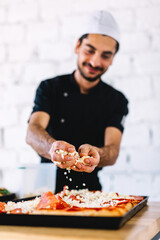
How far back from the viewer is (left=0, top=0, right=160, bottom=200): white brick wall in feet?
7.08

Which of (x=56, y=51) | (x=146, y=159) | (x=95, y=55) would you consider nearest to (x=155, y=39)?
(x=95, y=55)

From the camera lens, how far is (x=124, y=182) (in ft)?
7.11

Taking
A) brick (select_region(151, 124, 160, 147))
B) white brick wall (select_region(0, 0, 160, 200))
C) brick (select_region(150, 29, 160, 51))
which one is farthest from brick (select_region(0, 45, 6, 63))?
brick (select_region(151, 124, 160, 147))

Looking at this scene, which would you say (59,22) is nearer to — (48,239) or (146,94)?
(146,94)

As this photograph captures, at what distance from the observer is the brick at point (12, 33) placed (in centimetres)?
247

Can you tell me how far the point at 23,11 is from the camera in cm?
247

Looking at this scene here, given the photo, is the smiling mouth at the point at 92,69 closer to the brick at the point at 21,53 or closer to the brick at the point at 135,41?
the brick at the point at 135,41

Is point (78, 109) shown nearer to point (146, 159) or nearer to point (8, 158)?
point (146, 159)

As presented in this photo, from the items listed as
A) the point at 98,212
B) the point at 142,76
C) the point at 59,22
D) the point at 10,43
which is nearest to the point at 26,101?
the point at 10,43

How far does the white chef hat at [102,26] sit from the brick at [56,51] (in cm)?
27

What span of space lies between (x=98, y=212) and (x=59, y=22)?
1.83 metres

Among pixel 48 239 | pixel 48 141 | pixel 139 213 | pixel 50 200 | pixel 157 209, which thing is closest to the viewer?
pixel 48 239

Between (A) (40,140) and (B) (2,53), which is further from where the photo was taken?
(B) (2,53)

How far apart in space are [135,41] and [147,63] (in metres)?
0.18
